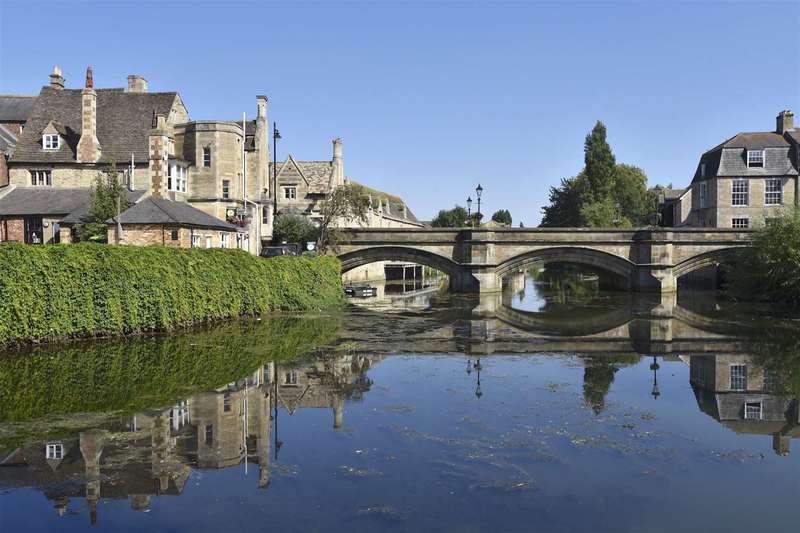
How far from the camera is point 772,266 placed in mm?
38625

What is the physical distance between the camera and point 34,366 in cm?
1725

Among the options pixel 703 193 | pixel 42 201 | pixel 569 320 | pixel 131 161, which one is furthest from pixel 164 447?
pixel 703 193

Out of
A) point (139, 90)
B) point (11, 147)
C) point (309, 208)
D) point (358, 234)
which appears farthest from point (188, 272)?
point (309, 208)

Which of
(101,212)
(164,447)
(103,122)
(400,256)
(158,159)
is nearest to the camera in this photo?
(164,447)

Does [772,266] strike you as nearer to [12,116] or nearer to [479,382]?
[479,382]

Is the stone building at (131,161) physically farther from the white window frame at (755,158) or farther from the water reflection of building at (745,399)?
the white window frame at (755,158)

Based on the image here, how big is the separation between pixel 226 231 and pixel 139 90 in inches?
747

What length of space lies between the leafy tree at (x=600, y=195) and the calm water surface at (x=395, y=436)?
180 ft

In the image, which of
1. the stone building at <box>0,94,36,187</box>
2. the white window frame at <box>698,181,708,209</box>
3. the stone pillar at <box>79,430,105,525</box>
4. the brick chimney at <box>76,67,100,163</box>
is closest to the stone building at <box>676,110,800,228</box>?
the white window frame at <box>698,181,708,209</box>

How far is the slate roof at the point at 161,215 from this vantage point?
3322 centimetres

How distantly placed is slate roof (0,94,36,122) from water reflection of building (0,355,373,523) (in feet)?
149

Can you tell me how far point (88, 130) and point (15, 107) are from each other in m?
13.0

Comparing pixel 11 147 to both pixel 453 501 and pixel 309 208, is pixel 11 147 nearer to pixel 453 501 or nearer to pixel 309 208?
pixel 309 208

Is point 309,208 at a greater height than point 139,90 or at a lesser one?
lesser
